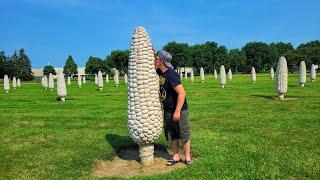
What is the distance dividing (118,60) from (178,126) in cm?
12776

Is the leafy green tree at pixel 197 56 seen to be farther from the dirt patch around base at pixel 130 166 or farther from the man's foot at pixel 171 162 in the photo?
the man's foot at pixel 171 162

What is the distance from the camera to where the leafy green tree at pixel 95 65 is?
136 m

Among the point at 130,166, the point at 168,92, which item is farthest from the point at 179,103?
the point at 130,166

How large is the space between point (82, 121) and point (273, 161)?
9.53m

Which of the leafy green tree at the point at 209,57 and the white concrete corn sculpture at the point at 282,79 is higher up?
the leafy green tree at the point at 209,57

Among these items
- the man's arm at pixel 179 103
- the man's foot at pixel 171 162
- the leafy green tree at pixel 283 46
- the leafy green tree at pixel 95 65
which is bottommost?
the man's foot at pixel 171 162

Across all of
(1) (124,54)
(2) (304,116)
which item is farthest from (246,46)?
(2) (304,116)

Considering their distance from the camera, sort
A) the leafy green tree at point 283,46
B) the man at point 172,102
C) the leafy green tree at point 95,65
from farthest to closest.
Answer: the leafy green tree at point 283,46 → the leafy green tree at point 95,65 → the man at point 172,102

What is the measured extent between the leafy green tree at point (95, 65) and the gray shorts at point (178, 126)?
126 m

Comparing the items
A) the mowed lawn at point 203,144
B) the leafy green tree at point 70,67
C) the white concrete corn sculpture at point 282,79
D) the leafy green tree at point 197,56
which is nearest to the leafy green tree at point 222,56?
the leafy green tree at point 197,56

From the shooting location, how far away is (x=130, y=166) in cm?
→ 933

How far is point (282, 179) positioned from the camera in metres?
7.49

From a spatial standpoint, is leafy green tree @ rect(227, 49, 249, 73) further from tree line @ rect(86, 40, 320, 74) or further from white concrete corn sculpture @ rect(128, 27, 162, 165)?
white concrete corn sculpture @ rect(128, 27, 162, 165)

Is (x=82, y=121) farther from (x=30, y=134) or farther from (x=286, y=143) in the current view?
(x=286, y=143)
